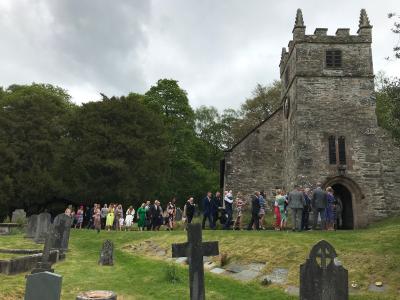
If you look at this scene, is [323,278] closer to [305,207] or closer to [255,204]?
[255,204]

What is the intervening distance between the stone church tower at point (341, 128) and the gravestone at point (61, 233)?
13.9 metres

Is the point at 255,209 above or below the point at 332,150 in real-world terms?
below

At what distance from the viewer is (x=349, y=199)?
83.4 feet

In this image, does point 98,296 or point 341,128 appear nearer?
point 98,296

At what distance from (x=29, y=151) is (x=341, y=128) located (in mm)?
24072

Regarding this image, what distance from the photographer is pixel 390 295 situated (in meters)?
9.23

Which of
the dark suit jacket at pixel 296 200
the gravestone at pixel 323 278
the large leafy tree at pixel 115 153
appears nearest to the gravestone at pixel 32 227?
the dark suit jacket at pixel 296 200

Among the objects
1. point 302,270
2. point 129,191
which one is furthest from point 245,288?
point 129,191

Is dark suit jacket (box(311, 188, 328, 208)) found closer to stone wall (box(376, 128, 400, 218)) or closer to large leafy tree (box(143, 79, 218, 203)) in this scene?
stone wall (box(376, 128, 400, 218))

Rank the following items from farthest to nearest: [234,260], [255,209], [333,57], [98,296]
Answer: [333,57]
[255,209]
[234,260]
[98,296]

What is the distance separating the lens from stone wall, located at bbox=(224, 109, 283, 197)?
28.8 meters

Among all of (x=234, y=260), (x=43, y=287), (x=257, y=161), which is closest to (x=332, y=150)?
(x=257, y=161)

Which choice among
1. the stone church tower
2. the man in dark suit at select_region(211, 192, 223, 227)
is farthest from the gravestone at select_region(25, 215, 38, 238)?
the stone church tower

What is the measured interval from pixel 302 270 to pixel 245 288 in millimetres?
2569
